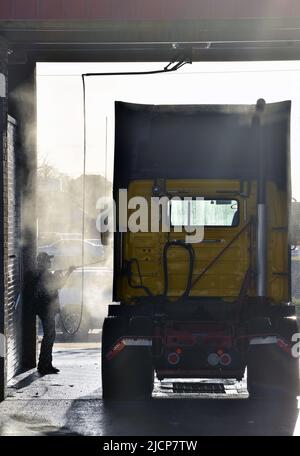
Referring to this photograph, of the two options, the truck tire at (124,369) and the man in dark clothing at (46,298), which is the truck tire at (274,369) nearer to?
the truck tire at (124,369)

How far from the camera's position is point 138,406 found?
576 inches

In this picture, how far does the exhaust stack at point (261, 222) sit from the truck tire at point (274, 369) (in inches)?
24.1

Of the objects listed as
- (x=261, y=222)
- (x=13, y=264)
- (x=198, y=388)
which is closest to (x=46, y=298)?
(x=13, y=264)

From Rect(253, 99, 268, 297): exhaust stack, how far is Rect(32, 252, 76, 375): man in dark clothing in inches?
162

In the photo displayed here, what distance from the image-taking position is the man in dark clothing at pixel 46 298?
17.8 metres

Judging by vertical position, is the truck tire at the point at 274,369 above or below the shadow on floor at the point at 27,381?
above

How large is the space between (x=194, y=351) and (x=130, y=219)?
6.75 feet

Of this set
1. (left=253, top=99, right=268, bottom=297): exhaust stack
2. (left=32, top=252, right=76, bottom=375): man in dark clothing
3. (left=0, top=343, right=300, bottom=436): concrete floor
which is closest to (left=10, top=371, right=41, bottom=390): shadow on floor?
(left=0, top=343, right=300, bottom=436): concrete floor

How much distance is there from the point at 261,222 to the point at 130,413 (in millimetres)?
3086

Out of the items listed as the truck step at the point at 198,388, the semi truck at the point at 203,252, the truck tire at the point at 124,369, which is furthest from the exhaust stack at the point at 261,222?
the truck step at the point at 198,388

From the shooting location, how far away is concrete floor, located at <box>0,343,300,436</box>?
1270cm

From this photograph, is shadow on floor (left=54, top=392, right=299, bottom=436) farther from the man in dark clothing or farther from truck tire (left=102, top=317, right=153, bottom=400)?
the man in dark clothing

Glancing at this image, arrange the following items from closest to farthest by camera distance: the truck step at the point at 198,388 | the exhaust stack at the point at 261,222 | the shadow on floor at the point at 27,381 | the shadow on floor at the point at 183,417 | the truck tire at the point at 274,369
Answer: the shadow on floor at the point at 183,417
the truck tire at the point at 274,369
the exhaust stack at the point at 261,222
the truck step at the point at 198,388
the shadow on floor at the point at 27,381
